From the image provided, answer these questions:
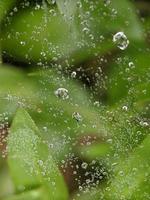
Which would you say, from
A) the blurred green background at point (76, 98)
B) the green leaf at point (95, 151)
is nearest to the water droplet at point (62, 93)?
the blurred green background at point (76, 98)

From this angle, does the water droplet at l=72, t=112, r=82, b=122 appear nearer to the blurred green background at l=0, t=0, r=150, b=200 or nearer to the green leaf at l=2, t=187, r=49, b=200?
the blurred green background at l=0, t=0, r=150, b=200

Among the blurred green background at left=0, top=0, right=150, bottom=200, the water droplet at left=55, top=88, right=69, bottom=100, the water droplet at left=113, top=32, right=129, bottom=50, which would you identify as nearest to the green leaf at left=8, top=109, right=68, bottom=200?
the blurred green background at left=0, top=0, right=150, bottom=200

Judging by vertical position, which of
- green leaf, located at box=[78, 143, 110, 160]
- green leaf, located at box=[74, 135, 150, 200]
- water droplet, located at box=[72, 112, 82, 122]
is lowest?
green leaf, located at box=[74, 135, 150, 200]

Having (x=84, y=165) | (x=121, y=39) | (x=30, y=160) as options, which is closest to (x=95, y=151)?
(x=84, y=165)

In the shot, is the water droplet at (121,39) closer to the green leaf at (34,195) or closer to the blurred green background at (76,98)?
the blurred green background at (76,98)

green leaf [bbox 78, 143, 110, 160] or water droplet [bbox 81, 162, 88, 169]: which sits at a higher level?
green leaf [bbox 78, 143, 110, 160]

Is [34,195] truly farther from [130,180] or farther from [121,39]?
[121,39]

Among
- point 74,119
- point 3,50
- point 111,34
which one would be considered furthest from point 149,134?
point 3,50
